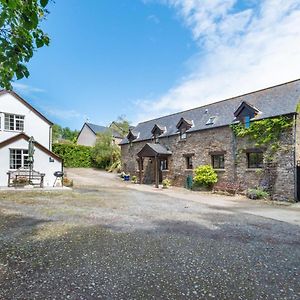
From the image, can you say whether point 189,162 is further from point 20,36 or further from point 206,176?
point 20,36

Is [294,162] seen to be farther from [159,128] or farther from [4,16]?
[4,16]

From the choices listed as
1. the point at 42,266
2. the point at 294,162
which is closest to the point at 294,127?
the point at 294,162

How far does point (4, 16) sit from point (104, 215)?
25.1ft

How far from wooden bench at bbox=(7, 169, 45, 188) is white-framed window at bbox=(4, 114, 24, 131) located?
6.85m

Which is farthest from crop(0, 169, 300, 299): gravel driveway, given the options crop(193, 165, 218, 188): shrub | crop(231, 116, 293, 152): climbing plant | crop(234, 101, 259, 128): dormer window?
crop(193, 165, 218, 188): shrub

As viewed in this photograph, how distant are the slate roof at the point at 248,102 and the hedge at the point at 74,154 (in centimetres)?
1291

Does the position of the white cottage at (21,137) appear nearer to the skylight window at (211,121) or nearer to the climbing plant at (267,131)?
the skylight window at (211,121)

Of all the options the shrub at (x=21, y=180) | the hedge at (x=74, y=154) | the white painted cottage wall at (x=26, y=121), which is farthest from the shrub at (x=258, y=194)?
the hedge at (x=74, y=154)

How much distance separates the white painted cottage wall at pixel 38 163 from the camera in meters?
19.0

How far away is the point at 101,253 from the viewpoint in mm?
5559

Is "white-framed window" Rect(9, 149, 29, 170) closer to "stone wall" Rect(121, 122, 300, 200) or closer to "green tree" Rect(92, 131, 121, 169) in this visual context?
"stone wall" Rect(121, 122, 300, 200)

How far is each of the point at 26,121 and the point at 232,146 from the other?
19.7m

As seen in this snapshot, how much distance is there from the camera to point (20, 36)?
140 inches

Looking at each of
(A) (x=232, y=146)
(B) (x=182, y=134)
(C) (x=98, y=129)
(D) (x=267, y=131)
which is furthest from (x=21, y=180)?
(C) (x=98, y=129)
